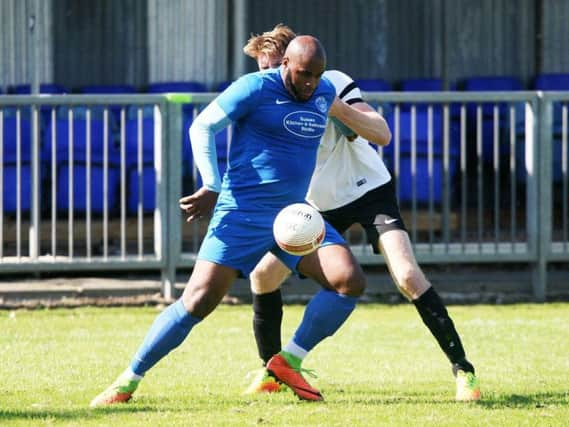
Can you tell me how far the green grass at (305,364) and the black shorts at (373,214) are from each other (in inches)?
35.7

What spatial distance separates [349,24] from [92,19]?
269 centimetres

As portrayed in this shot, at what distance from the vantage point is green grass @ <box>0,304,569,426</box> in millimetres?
7531

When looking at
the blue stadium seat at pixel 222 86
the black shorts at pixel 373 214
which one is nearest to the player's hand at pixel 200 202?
the black shorts at pixel 373 214

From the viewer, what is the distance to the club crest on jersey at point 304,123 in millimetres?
7684

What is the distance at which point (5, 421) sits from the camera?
7.41 m

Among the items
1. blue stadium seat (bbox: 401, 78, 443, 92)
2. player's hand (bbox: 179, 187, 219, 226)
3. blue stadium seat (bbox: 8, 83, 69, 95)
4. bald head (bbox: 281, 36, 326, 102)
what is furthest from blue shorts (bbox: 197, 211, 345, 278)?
blue stadium seat (bbox: 401, 78, 443, 92)

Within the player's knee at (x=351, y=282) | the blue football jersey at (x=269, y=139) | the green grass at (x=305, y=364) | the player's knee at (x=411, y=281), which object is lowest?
the green grass at (x=305, y=364)

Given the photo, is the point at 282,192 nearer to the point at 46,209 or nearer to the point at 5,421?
the point at 5,421

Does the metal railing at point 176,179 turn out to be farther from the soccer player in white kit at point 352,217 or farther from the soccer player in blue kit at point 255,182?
the soccer player in blue kit at point 255,182

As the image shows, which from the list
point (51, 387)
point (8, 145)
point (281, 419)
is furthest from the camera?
point (8, 145)

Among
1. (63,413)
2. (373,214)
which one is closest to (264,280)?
(373,214)

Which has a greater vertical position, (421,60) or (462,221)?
(421,60)

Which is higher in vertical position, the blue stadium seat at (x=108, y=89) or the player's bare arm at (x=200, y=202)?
the player's bare arm at (x=200, y=202)

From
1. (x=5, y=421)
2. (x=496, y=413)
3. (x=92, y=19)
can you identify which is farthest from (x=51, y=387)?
(x=92, y=19)
